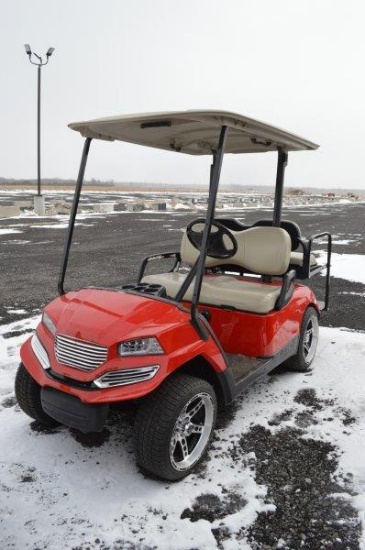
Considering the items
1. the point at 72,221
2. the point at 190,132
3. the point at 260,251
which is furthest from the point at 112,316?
the point at 260,251

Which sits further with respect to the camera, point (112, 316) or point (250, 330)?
point (250, 330)

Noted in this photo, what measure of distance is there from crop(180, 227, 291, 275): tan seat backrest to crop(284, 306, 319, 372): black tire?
0.52m

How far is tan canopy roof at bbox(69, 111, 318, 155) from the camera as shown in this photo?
9.62 feet

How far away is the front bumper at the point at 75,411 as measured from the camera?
97.7 inches

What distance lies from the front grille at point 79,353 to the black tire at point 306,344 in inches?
88.7

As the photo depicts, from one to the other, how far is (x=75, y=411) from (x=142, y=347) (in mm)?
496

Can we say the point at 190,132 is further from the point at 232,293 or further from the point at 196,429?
the point at 196,429

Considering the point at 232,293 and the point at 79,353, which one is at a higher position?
the point at 232,293

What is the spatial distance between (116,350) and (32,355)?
0.72 m

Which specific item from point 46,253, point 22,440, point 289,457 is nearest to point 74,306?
point 22,440

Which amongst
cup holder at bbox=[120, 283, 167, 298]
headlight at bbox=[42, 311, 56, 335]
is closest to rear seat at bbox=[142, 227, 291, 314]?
cup holder at bbox=[120, 283, 167, 298]

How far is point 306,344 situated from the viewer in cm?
446

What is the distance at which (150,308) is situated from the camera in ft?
9.11

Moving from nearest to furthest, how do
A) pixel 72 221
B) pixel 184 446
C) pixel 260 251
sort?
1. pixel 184 446
2. pixel 72 221
3. pixel 260 251
